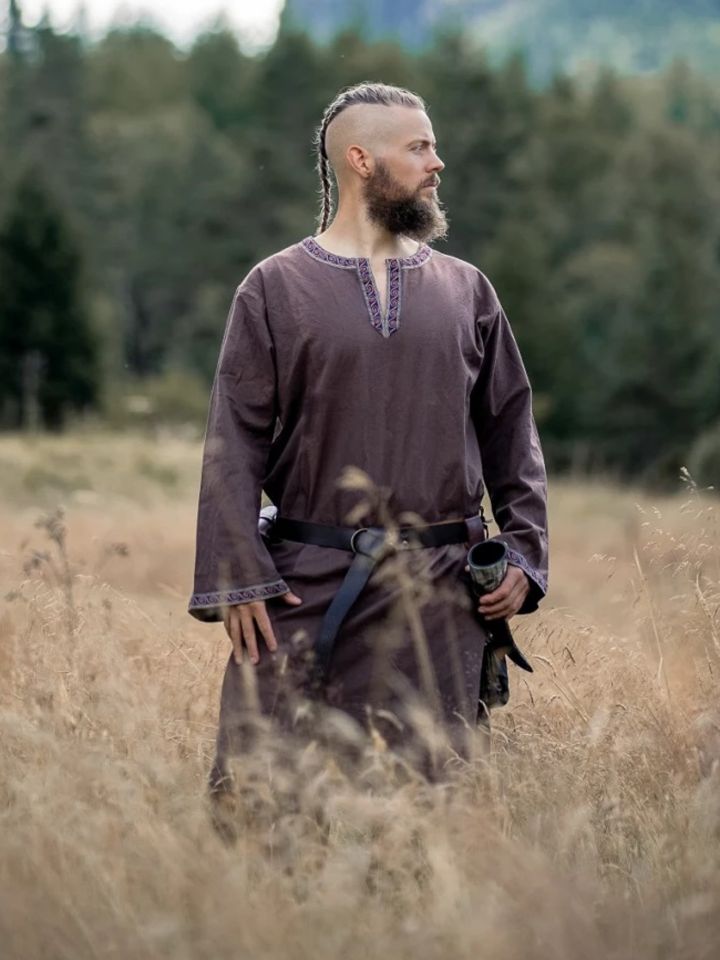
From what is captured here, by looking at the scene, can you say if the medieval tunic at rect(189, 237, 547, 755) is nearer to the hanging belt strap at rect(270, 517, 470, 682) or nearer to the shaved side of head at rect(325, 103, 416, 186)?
the hanging belt strap at rect(270, 517, 470, 682)

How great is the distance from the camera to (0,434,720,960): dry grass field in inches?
111

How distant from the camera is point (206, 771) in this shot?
13.4ft

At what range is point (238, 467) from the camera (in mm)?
3748

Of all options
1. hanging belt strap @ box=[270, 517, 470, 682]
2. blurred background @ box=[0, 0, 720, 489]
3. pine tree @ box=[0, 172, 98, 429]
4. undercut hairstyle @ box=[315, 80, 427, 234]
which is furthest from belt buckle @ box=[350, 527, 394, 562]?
pine tree @ box=[0, 172, 98, 429]

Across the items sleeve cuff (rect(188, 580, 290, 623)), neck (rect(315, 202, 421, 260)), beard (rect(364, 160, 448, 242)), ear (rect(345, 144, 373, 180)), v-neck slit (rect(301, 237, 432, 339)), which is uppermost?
ear (rect(345, 144, 373, 180))

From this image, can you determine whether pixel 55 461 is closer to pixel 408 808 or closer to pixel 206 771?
pixel 206 771

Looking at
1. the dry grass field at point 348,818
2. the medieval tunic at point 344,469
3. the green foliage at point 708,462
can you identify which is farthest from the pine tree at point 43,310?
the medieval tunic at point 344,469

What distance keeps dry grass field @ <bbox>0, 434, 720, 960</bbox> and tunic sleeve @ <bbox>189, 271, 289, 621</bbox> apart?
1.14 ft

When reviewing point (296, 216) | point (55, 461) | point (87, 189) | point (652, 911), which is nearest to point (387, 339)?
point (652, 911)

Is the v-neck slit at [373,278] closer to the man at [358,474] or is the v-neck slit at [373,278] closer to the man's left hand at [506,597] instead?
the man at [358,474]

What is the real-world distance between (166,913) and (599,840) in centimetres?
114

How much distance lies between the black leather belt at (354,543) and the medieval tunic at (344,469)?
0.07ft

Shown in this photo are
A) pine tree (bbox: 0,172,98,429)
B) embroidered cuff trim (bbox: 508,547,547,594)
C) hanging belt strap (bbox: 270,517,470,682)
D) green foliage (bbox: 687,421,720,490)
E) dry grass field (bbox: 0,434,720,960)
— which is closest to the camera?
dry grass field (bbox: 0,434,720,960)

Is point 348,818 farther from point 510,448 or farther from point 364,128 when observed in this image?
point 364,128
